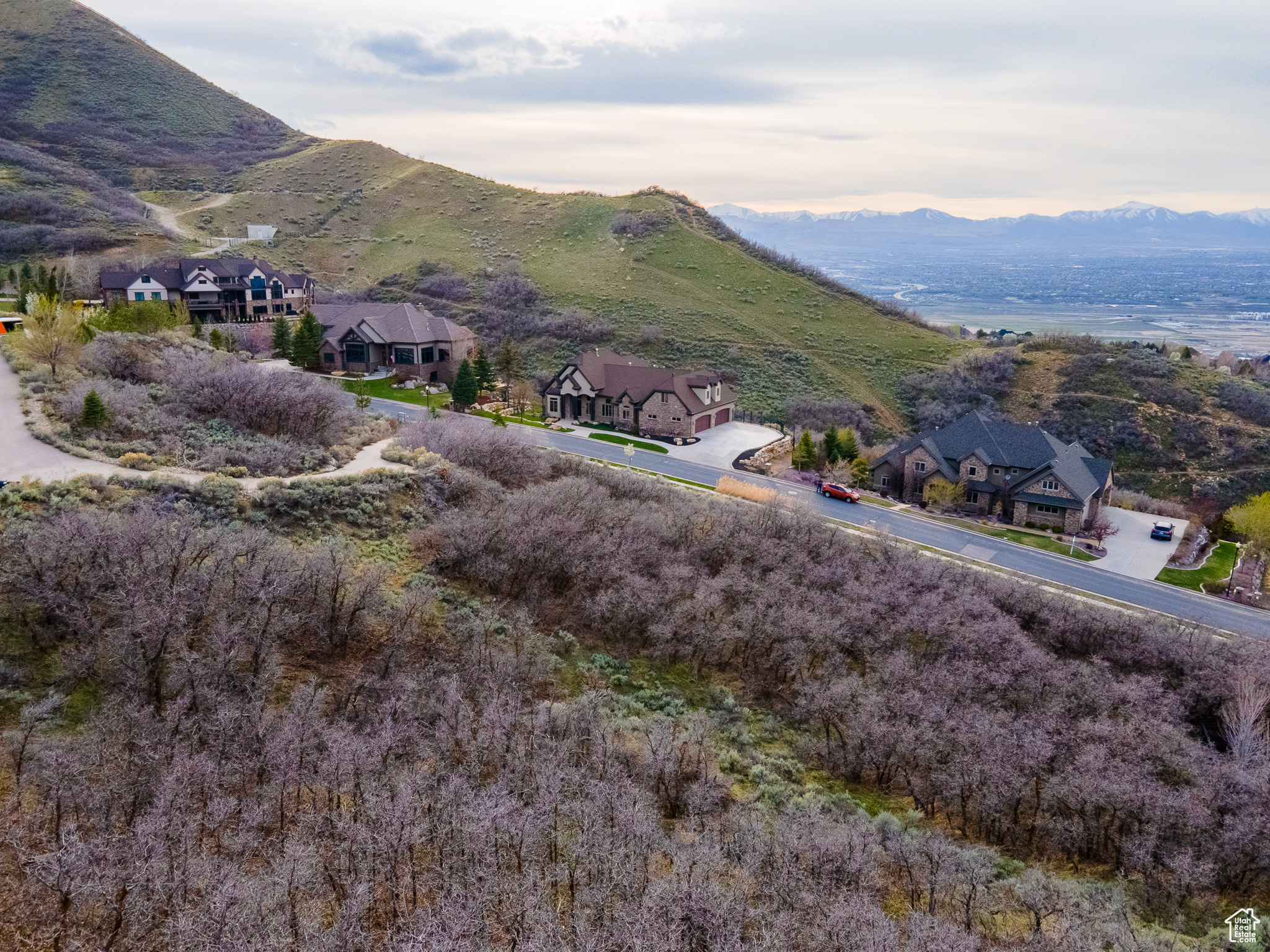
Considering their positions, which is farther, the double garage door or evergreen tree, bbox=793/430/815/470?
the double garage door

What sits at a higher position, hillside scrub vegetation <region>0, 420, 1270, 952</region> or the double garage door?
the double garage door

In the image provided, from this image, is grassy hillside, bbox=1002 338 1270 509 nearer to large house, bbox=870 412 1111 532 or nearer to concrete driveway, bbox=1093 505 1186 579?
concrete driveway, bbox=1093 505 1186 579

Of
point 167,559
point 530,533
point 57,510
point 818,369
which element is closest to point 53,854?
point 167,559

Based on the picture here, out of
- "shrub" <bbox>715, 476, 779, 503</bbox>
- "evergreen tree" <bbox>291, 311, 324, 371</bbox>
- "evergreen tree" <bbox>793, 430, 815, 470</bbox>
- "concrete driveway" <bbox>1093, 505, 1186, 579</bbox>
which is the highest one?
"evergreen tree" <bbox>291, 311, 324, 371</bbox>

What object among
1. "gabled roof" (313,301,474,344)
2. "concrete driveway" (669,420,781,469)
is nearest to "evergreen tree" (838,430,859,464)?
"concrete driveway" (669,420,781,469)

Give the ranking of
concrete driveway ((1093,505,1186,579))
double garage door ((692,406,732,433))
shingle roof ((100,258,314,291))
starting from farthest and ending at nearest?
shingle roof ((100,258,314,291)) < double garage door ((692,406,732,433)) < concrete driveway ((1093,505,1186,579))

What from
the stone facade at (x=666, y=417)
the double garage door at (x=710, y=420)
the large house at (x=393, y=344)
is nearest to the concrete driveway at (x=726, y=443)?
the double garage door at (x=710, y=420)
